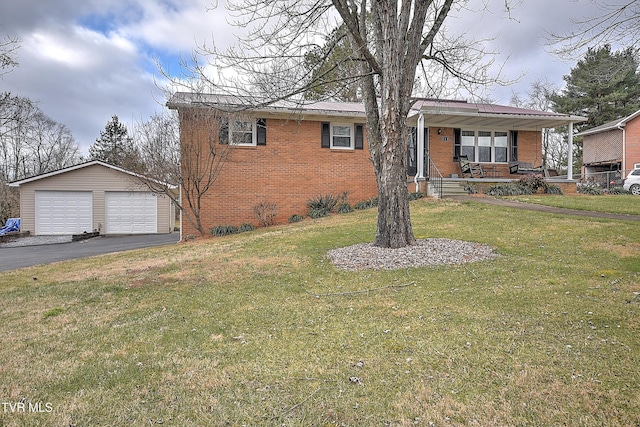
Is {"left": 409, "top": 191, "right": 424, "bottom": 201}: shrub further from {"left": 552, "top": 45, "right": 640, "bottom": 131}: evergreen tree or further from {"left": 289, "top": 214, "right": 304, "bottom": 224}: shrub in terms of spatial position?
{"left": 552, "top": 45, "right": 640, "bottom": 131}: evergreen tree

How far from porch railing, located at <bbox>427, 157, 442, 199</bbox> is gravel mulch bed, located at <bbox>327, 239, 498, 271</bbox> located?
7096 mm

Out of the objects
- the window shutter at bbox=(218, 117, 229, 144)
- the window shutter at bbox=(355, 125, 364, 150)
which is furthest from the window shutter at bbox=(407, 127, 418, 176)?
the window shutter at bbox=(218, 117, 229, 144)

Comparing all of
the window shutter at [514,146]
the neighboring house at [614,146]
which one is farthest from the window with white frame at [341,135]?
the neighboring house at [614,146]

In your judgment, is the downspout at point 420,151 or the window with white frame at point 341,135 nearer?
the downspout at point 420,151

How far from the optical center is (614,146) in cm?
2659

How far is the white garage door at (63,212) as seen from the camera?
1909 centimetres

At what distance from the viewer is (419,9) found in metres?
6.93

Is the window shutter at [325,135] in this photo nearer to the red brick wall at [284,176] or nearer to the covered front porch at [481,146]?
the red brick wall at [284,176]

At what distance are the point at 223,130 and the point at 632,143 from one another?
2679 cm

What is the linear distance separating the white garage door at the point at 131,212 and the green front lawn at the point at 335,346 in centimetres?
1427

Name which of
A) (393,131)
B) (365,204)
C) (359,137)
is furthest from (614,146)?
(393,131)

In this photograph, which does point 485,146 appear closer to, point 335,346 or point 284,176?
point 284,176

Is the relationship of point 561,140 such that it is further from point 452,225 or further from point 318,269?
point 318,269

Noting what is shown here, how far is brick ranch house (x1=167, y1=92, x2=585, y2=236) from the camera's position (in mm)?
13438
